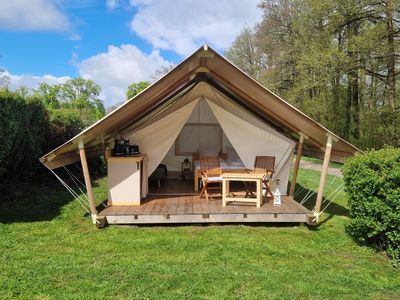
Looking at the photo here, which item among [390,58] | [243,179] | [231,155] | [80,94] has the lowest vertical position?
[243,179]

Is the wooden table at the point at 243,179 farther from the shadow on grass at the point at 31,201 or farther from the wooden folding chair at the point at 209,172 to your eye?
the shadow on grass at the point at 31,201

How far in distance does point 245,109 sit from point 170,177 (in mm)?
3487

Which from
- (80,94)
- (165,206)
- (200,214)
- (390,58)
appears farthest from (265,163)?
(80,94)

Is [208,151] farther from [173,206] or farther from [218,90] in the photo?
[173,206]

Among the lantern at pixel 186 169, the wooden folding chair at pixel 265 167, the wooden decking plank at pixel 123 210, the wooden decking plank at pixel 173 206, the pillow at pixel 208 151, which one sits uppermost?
the pillow at pixel 208 151

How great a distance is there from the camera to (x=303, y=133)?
609 centimetres

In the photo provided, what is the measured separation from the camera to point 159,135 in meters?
6.54

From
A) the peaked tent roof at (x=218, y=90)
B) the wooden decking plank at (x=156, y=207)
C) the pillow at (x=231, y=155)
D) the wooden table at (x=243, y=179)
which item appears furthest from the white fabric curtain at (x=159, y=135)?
the pillow at (x=231, y=155)

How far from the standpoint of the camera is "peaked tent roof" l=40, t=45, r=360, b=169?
4875mm

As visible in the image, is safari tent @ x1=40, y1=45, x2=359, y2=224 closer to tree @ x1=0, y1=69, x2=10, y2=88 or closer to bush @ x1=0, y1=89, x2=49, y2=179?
bush @ x1=0, y1=89, x2=49, y2=179

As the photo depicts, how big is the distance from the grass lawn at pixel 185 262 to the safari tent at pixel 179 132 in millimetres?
273

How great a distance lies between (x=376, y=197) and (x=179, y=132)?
11.5 feet

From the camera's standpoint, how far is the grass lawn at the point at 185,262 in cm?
333

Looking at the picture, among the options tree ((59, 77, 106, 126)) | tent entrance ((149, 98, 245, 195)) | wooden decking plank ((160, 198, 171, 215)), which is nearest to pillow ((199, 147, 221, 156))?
tent entrance ((149, 98, 245, 195))
